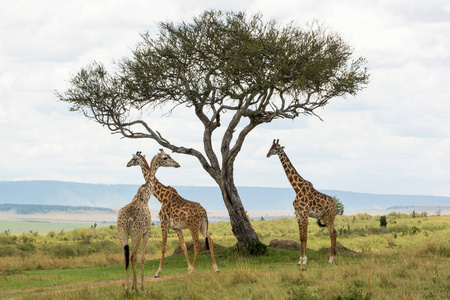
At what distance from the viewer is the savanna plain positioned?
505 inches

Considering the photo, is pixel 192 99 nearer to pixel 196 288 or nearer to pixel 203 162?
pixel 203 162

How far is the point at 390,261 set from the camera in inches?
723

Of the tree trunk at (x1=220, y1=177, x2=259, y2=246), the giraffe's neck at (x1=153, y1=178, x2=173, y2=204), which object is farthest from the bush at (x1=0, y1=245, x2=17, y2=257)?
the giraffe's neck at (x1=153, y1=178, x2=173, y2=204)

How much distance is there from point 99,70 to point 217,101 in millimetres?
6274

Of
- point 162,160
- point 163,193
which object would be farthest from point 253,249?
point 162,160

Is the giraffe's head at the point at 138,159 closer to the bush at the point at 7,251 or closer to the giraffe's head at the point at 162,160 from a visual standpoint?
the giraffe's head at the point at 162,160

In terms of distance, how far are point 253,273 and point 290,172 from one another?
5.86 metres

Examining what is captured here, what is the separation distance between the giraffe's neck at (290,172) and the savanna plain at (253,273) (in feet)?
9.72

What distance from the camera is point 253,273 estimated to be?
15.4m

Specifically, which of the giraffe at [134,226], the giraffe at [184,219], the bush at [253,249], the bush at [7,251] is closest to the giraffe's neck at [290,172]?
the giraffe at [184,219]

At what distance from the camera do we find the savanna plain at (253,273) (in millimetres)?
12820

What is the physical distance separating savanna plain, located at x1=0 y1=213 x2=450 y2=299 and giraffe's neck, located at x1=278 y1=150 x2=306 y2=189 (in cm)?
296

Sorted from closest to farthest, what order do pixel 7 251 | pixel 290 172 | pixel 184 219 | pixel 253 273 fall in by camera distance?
1. pixel 253 273
2. pixel 184 219
3. pixel 290 172
4. pixel 7 251

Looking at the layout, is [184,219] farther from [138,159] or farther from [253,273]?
[253,273]
